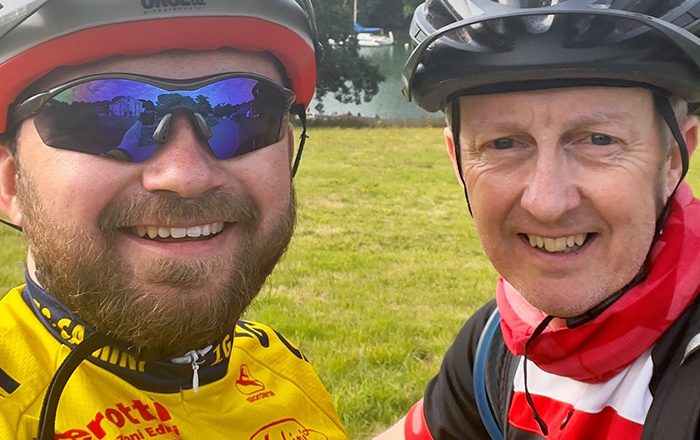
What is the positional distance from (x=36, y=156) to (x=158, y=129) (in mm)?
345

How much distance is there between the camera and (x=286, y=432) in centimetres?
245

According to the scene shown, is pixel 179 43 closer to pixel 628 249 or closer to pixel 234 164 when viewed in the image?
pixel 234 164

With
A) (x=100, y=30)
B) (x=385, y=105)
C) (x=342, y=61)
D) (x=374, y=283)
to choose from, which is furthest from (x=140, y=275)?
(x=385, y=105)

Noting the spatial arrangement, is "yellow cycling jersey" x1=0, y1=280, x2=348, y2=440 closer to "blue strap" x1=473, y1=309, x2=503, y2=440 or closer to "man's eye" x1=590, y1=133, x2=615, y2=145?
"blue strap" x1=473, y1=309, x2=503, y2=440

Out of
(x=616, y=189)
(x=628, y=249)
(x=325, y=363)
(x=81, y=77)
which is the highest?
(x=81, y=77)

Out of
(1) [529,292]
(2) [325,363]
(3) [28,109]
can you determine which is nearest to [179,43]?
(3) [28,109]

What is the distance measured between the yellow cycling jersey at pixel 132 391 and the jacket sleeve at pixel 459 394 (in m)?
0.49

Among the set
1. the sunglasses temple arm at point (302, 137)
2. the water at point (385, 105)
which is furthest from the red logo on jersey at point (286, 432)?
the water at point (385, 105)

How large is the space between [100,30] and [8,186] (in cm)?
58

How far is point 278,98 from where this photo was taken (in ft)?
7.47

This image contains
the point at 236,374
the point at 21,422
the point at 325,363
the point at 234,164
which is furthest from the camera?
the point at 325,363

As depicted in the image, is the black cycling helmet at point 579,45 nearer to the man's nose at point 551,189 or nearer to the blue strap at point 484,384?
the man's nose at point 551,189

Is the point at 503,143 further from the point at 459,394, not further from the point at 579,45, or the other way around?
the point at 459,394

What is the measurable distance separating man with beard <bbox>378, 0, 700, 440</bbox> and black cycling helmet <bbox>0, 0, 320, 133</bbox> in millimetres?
688
